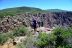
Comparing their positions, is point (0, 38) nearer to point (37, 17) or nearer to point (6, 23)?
point (6, 23)

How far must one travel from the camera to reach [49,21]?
70750 mm

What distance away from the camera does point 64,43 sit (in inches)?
380

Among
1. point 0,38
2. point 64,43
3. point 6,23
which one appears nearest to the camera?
point 64,43

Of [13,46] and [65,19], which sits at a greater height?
[13,46]

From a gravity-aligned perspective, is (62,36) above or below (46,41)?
above

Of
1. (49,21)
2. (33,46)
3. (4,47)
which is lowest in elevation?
(49,21)

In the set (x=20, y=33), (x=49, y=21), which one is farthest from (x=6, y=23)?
(x=20, y=33)

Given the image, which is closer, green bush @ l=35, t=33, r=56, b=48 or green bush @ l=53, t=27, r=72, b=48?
green bush @ l=53, t=27, r=72, b=48

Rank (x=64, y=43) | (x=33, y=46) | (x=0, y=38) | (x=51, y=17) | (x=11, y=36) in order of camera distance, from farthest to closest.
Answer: (x=51, y=17) < (x=11, y=36) < (x=0, y=38) < (x=33, y=46) < (x=64, y=43)

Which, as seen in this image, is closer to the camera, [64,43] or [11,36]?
[64,43]

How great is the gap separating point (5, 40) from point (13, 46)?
1786mm

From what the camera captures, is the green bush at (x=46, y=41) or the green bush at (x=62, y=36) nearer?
the green bush at (x=62, y=36)

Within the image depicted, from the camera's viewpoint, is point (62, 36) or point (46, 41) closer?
point (62, 36)

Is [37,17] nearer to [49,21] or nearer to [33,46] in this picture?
[49,21]
